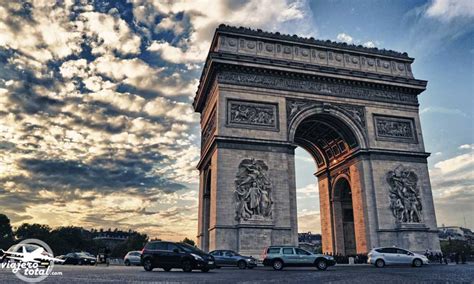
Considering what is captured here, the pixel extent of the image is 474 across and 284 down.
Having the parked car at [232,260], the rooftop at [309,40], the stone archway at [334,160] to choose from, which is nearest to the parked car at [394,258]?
the stone archway at [334,160]

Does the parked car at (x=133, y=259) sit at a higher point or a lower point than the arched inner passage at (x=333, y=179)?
lower

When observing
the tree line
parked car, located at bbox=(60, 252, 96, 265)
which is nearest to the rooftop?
parked car, located at bbox=(60, 252, 96, 265)

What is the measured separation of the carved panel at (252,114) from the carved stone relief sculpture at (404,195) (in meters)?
10.1

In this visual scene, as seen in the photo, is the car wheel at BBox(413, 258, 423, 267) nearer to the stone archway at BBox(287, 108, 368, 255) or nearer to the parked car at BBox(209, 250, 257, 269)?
the stone archway at BBox(287, 108, 368, 255)

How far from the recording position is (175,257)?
55.5ft

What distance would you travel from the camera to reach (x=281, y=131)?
91.7 feet

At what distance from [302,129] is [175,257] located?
20.0 metres

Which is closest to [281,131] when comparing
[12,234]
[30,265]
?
[30,265]

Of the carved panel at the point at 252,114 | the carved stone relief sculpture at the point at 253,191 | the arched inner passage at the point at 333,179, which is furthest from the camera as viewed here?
the arched inner passage at the point at 333,179

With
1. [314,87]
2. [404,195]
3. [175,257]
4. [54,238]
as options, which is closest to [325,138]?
[314,87]

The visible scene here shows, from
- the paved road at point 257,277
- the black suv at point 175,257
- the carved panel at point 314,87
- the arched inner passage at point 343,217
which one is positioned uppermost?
the carved panel at point 314,87

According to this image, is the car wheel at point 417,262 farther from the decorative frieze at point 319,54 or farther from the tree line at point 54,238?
the tree line at point 54,238

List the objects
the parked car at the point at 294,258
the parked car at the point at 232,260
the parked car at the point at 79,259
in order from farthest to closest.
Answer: the parked car at the point at 79,259, the parked car at the point at 232,260, the parked car at the point at 294,258

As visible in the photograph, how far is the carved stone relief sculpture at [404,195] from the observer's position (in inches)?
1097
